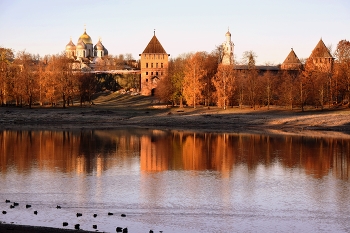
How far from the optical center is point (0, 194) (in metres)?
21.6

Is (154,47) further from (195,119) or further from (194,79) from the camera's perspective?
(195,119)

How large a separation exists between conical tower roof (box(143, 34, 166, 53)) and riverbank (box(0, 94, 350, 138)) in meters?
37.4

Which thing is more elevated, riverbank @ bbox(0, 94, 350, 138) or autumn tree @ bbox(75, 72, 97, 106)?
autumn tree @ bbox(75, 72, 97, 106)

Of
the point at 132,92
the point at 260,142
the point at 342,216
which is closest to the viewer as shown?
the point at 342,216

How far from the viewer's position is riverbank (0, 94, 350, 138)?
5297 centimetres

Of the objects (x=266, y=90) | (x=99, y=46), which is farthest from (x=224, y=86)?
(x=99, y=46)

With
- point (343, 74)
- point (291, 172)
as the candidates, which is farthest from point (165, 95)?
point (291, 172)

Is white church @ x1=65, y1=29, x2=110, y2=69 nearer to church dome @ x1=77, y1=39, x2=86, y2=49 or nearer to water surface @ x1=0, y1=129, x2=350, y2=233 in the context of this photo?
church dome @ x1=77, y1=39, x2=86, y2=49

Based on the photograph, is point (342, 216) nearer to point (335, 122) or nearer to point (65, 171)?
point (65, 171)

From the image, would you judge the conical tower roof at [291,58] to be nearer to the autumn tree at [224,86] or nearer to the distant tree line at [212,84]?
the distant tree line at [212,84]

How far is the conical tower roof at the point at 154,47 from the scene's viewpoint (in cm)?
10519

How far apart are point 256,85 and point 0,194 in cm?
5043

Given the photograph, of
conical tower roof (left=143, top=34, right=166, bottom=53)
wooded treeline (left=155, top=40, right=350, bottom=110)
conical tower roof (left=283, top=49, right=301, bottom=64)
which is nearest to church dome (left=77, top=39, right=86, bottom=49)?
conical tower roof (left=143, top=34, right=166, bottom=53)

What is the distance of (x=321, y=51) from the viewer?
86500 millimetres
